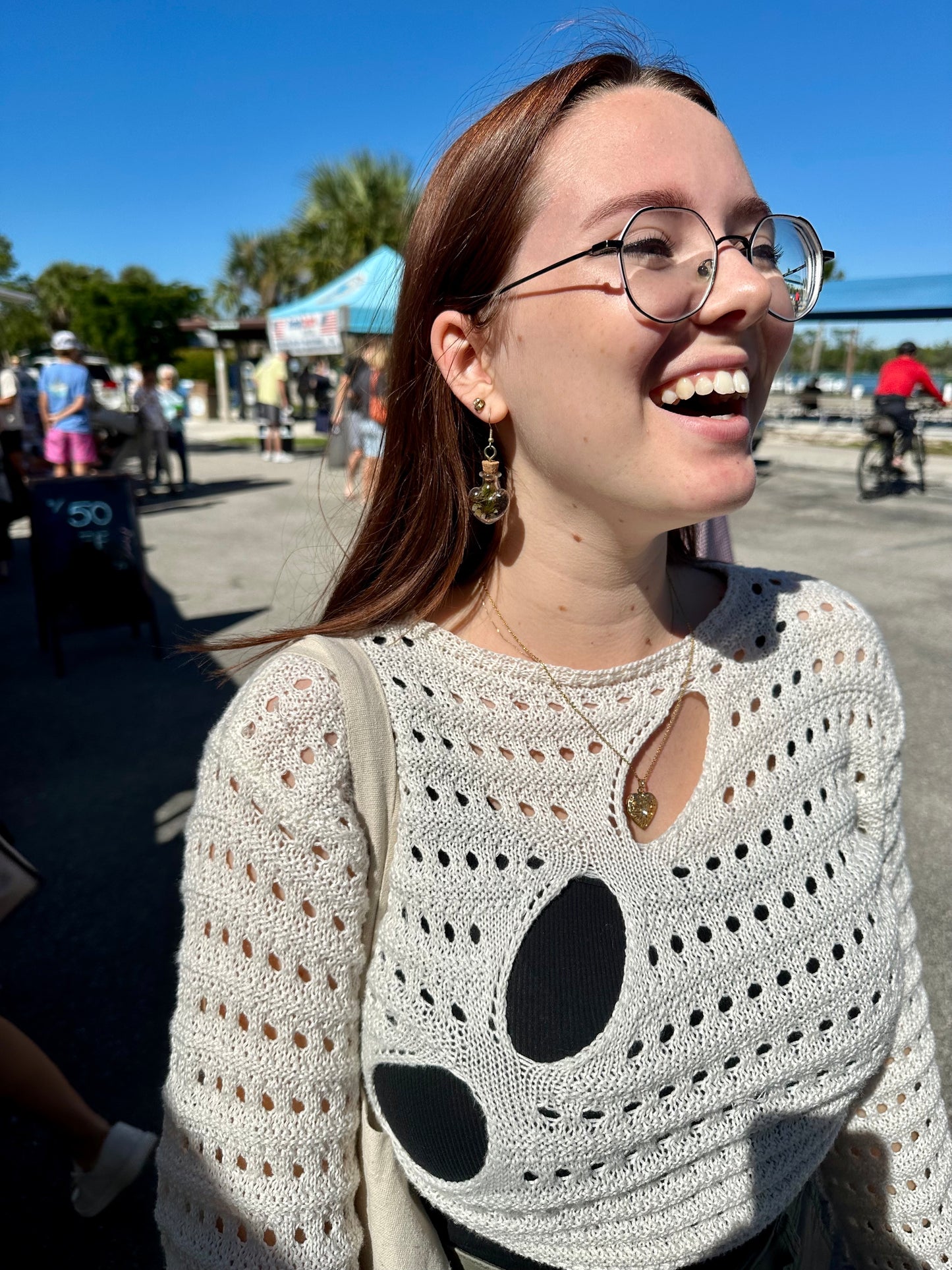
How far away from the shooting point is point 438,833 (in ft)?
3.94

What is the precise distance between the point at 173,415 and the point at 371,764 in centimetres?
Answer: 1511

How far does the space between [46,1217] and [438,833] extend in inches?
77.6

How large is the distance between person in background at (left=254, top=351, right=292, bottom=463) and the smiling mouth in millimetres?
15348

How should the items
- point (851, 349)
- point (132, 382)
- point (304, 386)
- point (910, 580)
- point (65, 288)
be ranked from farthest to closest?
point (65, 288) → point (304, 386) → point (851, 349) → point (132, 382) → point (910, 580)

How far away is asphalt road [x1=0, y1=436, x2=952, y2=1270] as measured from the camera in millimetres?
2445

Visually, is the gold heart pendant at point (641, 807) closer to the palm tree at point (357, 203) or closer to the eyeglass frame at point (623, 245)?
the eyeglass frame at point (623, 245)

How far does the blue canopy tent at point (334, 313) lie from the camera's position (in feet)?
39.9

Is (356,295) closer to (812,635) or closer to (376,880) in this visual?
(812,635)

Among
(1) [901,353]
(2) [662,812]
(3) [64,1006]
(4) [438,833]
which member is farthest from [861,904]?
(1) [901,353]

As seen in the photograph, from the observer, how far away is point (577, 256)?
1.23 m

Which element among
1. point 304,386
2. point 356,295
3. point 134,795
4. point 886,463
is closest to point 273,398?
point 356,295

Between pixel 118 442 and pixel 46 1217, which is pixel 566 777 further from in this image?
pixel 118 442

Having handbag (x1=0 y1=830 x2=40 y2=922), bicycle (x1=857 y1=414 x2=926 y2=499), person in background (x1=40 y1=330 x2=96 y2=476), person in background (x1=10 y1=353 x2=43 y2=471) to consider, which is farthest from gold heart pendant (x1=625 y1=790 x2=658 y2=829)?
bicycle (x1=857 y1=414 x2=926 y2=499)

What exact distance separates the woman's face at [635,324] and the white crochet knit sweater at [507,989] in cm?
37
